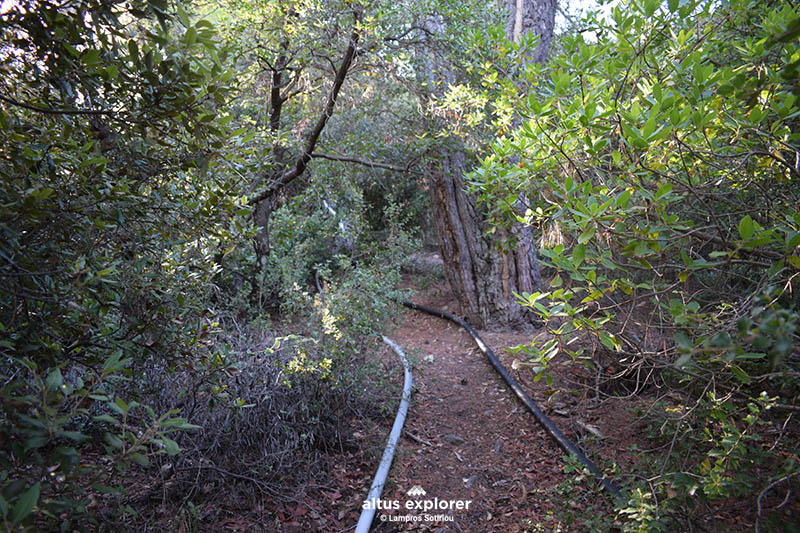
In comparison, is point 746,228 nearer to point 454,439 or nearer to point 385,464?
point 385,464

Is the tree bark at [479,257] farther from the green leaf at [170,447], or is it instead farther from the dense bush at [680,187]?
the green leaf at [170,447]

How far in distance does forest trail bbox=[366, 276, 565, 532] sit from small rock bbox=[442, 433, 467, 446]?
0.01 metres

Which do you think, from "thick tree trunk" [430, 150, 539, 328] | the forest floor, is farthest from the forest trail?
"thick tree trunk" [430, 150, 539, 328]

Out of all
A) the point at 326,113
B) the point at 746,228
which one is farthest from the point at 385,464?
the point at 326,113

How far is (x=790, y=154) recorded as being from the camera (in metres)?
2.19

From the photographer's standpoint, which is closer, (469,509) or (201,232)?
(201,232)

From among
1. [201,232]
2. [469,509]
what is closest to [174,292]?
[201,232]

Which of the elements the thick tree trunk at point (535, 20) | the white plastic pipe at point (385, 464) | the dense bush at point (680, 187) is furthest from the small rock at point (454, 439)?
the thick tree trunk at point (535, 20)

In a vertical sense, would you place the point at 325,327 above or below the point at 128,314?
below

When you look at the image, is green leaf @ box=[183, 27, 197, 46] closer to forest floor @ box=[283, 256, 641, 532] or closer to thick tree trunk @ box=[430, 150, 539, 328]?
forest floor @ box=[283, 256, 641, 532]

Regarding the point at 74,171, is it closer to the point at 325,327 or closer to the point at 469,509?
the point at 325,327

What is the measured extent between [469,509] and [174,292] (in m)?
2.55

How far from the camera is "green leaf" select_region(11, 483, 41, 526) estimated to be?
1.06 metres

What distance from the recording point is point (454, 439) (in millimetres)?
4418
